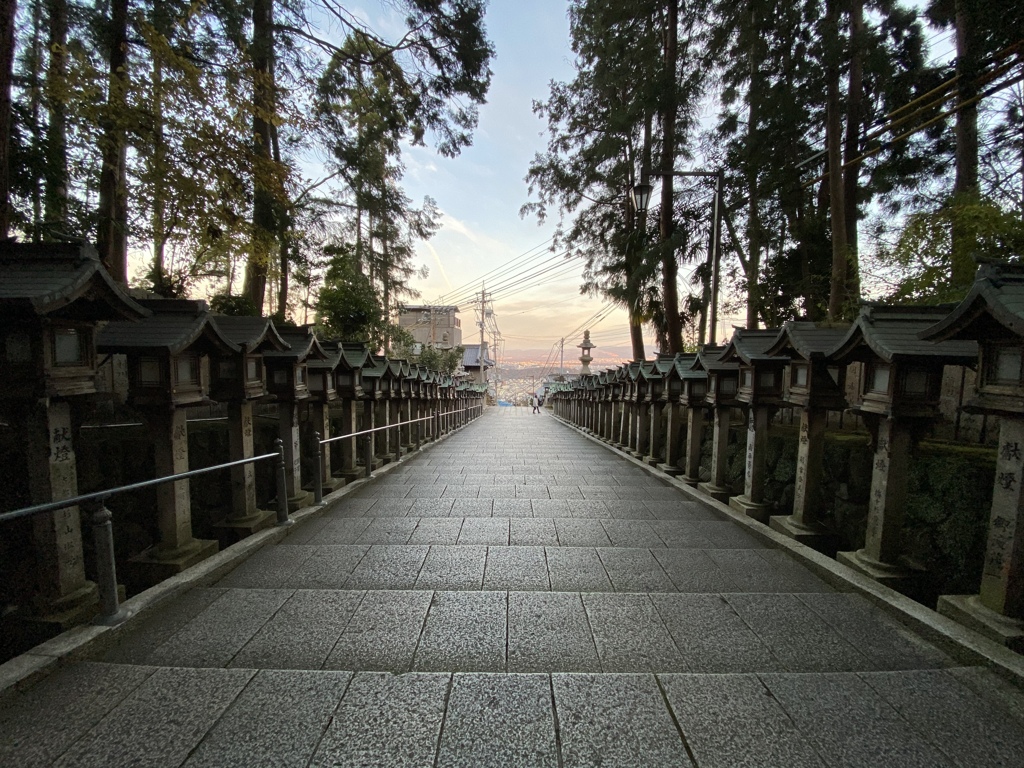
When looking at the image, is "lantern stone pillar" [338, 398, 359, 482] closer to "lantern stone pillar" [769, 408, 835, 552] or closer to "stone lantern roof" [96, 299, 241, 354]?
"stone lantern roof" [96, 299, 241, 354]

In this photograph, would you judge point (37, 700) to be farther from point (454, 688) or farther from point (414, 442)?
point (414, 442)

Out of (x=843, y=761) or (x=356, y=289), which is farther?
(x=356, y=289)

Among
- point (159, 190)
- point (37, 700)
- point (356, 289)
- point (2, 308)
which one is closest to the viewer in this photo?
point (37, 700)

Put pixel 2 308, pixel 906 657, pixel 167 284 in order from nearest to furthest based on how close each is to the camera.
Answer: pixel 906 657, pixel 2 308, pixel 167 284

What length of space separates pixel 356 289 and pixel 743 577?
609 inches

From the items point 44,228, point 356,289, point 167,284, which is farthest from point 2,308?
point 356,289

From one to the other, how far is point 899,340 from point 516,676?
371cm

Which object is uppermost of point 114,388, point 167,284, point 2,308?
point 167,284

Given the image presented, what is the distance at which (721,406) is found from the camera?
22.2 feet

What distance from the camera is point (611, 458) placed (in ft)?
37.8

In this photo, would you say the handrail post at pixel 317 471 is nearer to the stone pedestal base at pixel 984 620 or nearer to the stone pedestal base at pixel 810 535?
the stone pedestal base at pixel 810 535

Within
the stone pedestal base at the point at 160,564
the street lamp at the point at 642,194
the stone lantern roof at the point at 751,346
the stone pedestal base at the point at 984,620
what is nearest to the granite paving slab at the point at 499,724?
the stone pedestal base at the point at 984,620

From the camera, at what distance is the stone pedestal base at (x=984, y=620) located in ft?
8.84

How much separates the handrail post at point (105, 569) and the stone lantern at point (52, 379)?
0.78 metres
